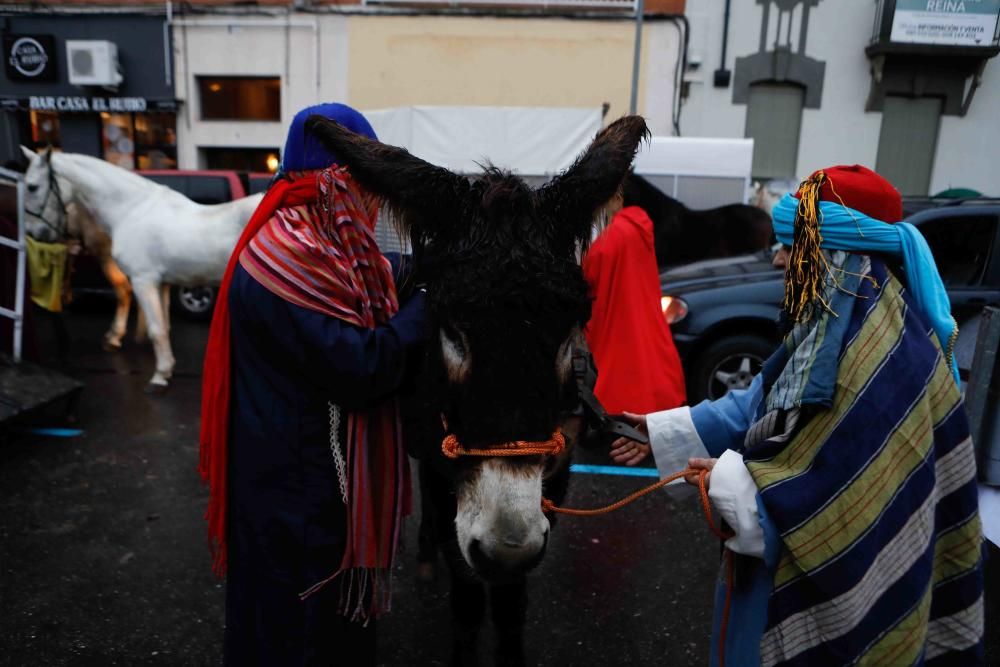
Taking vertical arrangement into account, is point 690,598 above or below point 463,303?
below

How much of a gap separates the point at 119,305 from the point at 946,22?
1536cm

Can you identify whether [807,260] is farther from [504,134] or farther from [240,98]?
[240,98]

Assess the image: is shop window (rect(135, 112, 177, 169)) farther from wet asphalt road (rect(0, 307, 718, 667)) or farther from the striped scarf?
the striped scarf

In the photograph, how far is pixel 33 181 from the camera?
691 centimetres

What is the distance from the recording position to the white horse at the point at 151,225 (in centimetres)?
673

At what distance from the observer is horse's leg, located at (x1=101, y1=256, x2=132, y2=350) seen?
802cm

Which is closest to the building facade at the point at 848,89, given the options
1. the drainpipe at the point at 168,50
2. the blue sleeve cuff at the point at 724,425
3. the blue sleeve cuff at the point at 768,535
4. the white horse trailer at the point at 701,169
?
the white horse trailer at the point at 701,169

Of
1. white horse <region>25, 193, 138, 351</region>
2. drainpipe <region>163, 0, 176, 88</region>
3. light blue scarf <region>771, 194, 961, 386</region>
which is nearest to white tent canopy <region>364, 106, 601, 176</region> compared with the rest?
white horse <region>25, 193, 138, 351</region>

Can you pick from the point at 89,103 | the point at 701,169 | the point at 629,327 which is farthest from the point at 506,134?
the point at 89,103

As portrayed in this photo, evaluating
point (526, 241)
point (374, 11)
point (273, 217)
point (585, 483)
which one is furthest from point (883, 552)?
point (374, 11)

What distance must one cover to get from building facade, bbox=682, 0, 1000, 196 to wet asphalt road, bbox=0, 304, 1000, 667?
37.3ft

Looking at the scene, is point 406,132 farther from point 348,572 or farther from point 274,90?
point 348,572

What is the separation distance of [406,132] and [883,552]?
9.50 meters

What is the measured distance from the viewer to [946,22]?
1321 cm
